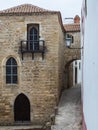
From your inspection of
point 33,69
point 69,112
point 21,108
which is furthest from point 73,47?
point 69,112

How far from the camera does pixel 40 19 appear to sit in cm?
2577

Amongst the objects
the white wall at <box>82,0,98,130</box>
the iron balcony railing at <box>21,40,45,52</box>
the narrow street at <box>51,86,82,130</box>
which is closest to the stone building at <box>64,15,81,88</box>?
the narrow street at <box>51,86,82,130</box>

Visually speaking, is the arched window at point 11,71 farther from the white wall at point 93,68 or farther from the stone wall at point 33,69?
the white wall at point 93,68

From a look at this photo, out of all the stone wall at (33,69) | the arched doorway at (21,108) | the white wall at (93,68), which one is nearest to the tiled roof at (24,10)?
the stone wall at (33,69)

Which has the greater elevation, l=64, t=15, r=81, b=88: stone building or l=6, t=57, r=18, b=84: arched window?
l=64, t=15, r=81, b=88: stone building

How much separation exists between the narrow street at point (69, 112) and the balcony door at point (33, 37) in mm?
4111

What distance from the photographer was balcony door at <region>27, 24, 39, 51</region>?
A: 25.9 m

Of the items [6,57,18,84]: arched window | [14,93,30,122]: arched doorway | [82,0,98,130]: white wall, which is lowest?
[14,93,30,122]: arched doorway

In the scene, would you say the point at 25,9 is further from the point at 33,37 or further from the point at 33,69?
the point at 33,69

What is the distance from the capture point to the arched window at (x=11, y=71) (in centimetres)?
2628

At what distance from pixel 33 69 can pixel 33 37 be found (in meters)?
2.10

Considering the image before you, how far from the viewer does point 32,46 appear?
2612cm

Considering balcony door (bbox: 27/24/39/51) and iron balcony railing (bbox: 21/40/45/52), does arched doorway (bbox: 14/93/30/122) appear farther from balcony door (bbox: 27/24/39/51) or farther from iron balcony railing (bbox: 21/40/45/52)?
balcony door (bbox: 27/24/39/51)

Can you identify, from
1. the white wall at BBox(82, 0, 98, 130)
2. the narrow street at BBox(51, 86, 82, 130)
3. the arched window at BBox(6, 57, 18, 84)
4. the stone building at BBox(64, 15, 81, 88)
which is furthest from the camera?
the stone building at BBox(64, 15, 81, 88)
